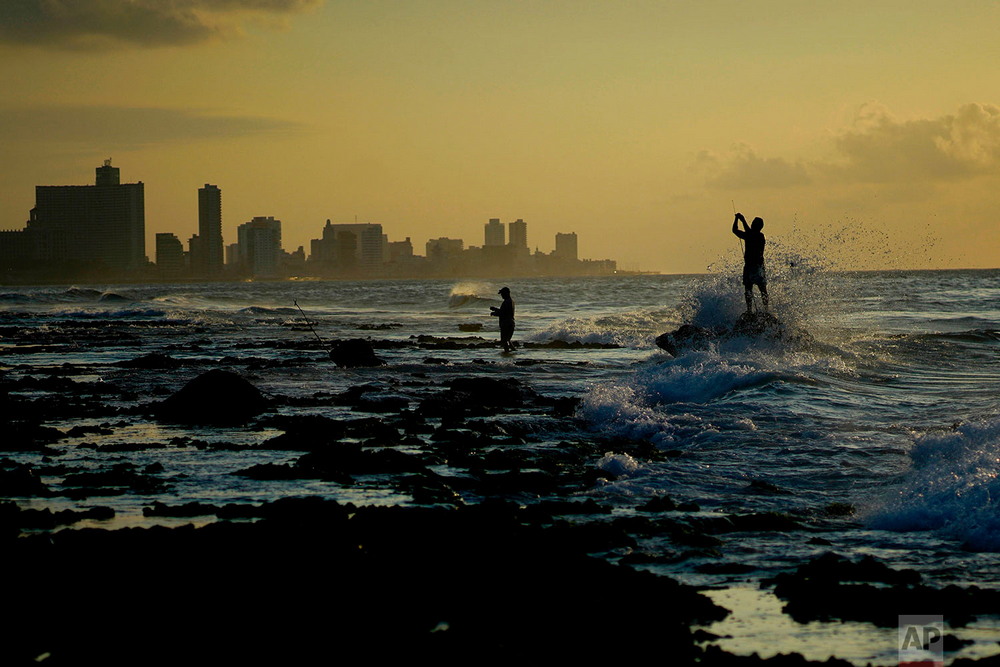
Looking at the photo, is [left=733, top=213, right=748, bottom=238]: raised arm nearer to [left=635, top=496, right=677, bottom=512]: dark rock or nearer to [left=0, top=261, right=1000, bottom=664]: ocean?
[left=0, top=261, right=1000, bottom=664]: ocean

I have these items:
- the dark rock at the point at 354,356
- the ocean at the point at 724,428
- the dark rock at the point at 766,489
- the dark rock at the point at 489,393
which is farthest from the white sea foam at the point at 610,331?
the dark rock at the point at 766,489

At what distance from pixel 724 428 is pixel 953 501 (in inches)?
169

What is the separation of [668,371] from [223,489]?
381 inches

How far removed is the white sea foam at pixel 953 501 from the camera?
680 centimetres

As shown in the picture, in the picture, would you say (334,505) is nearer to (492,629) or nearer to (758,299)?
(492,629)

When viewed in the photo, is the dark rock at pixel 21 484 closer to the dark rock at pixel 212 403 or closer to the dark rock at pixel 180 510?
the dark rock at pixel 180 510

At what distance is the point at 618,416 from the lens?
496 inches

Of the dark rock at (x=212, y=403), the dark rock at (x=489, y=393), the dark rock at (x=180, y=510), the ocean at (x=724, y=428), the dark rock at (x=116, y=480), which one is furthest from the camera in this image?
the dark rock at (x=489, y=393)

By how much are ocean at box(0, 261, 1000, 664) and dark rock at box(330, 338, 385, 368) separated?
395 mm

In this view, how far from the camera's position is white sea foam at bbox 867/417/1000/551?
6.80 meters

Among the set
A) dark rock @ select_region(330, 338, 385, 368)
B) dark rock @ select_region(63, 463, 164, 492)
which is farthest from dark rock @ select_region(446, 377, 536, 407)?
dark rock @ select_region(330, 338, 385, 368)

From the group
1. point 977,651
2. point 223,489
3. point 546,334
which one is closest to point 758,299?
point 546,334

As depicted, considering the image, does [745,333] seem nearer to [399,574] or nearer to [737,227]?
[737,227]

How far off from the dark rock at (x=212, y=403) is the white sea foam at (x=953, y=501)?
7.92 m
